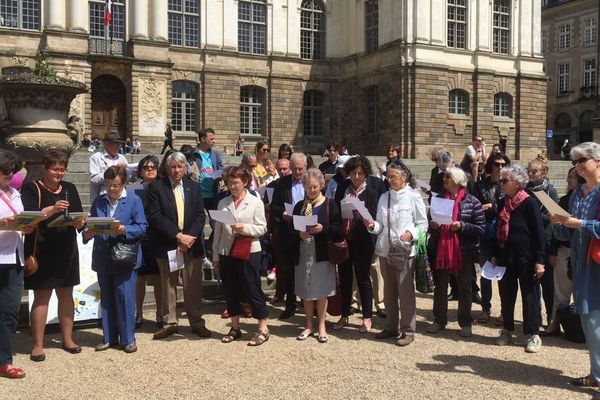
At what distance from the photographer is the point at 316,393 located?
522 cm

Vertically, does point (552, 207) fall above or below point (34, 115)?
below

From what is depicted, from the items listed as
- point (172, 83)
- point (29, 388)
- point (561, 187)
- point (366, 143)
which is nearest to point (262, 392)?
point (29, 388)

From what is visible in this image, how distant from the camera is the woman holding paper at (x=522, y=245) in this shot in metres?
6.55

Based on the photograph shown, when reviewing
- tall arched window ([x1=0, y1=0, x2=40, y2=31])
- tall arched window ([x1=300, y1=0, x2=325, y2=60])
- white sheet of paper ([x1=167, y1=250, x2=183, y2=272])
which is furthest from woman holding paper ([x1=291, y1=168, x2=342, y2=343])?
tall arched window ([x1=300, y1=0, x2=325, y2=60])

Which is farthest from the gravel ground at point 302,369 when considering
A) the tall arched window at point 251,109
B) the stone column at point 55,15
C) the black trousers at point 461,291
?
the tall arched window at point 251,109

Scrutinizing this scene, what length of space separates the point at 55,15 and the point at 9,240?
2502 centimetres

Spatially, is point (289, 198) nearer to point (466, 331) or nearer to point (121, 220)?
point (121, 220)

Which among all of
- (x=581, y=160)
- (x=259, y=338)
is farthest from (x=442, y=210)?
(x=259, y=338)

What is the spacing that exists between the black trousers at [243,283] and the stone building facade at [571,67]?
50.4m

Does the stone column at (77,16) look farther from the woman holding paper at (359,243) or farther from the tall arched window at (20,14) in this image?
the woman holding paper at (359,243)

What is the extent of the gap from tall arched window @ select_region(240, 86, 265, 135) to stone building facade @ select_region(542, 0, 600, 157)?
99.3 ft

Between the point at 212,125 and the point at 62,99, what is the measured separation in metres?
20.7

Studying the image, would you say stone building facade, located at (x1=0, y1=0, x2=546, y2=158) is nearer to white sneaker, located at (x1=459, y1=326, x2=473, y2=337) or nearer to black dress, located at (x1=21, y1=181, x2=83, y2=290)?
black dress, located at (x1=21, y1=181, x2=83, y2=290)

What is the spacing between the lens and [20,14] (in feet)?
90.8
